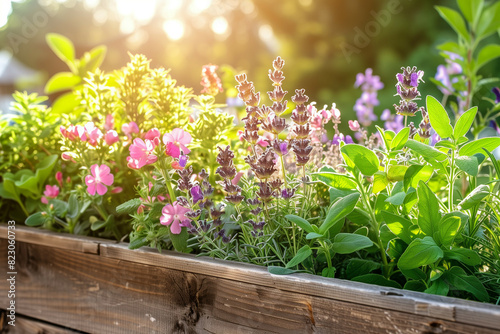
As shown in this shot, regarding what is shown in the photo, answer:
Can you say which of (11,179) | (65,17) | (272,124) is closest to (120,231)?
(11,179)

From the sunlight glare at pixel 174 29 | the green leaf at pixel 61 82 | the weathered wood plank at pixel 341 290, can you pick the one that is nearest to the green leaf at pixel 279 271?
the weathered wood plank at pixel 341 290

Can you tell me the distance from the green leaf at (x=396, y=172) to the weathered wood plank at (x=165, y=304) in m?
0.28

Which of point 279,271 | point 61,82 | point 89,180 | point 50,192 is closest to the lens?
point 279,271

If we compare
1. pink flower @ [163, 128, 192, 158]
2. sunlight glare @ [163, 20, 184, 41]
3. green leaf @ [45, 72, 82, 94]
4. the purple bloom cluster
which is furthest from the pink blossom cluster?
sunlight glare @ [163, 20, 184, 41]

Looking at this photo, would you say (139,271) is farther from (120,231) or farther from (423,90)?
(423,90)

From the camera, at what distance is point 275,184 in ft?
3.12

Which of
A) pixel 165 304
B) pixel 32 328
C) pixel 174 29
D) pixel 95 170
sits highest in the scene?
pixel 174 29

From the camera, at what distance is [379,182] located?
0.93 metres

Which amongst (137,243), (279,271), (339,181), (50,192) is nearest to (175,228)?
(137,243)

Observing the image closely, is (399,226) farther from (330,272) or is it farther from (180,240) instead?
(180,240)

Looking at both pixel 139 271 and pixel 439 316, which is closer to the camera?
pixel 439 316

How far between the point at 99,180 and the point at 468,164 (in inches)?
33.8

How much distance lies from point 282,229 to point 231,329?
0.82 feet

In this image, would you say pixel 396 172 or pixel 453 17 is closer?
pixel 396 172
